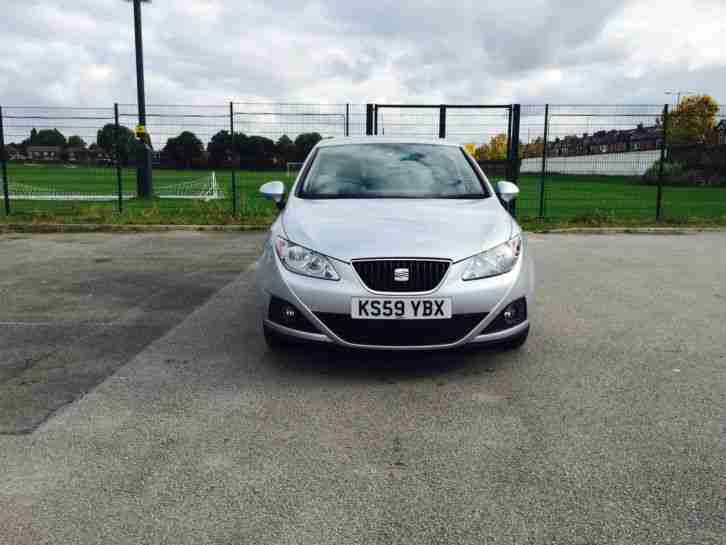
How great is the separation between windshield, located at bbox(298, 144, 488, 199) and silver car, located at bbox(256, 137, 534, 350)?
0.34 meters

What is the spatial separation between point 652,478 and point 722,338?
2.60m

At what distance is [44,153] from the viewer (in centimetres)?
1565

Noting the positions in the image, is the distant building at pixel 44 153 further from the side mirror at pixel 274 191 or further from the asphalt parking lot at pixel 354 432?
the side mirror at pixel 274 191

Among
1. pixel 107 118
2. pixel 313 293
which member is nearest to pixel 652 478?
pixel 313 293

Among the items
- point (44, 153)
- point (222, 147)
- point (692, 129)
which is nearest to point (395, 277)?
point (222, 147)

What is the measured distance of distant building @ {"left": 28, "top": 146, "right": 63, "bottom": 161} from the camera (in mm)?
13886

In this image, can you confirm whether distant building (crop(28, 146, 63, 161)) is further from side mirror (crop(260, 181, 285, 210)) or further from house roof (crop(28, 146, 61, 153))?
side mirror (crop(260, 181, 285, 210))

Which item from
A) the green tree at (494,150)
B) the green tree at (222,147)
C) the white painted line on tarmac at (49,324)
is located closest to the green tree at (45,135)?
the green tree at (222,147)

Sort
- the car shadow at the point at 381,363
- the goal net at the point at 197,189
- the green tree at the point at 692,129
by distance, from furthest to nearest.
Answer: the green tree at the point at 692,129
the goal net at the point at 197,189
the car shadow at the point at 381,363

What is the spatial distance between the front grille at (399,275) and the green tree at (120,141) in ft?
38.3

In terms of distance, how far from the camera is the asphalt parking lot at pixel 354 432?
233 centimetres

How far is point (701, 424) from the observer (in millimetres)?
3195

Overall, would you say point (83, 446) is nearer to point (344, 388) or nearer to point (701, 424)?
point (344, 388)

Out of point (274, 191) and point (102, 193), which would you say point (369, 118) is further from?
point (102, 193)
